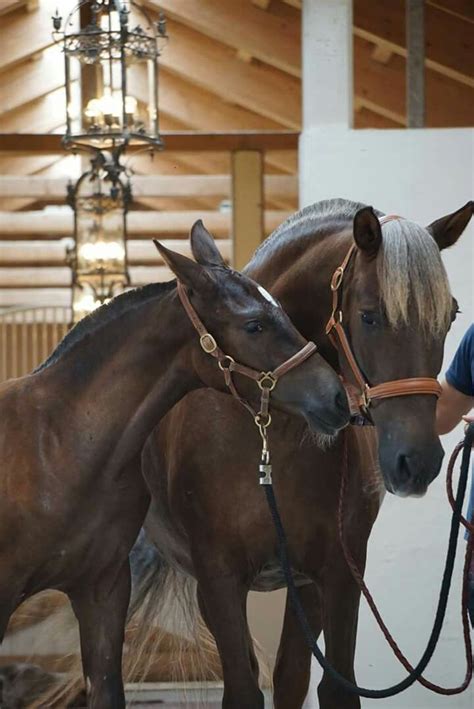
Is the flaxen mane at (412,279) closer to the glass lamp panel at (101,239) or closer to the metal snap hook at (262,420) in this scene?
the metal snap hook at (262,420)

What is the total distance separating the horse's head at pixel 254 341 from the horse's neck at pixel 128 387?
0.07m

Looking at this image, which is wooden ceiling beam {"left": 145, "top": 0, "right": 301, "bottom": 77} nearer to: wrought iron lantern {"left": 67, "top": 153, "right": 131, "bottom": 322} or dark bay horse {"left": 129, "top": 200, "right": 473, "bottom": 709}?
wrought iron lantern {"left": 67, "top": 153, "right": 131, "bottom": 322}

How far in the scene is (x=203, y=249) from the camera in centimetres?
309

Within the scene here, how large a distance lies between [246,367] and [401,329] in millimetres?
345

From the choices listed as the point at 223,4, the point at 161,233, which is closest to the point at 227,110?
the point at 161,233

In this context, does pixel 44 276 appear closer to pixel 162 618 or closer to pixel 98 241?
pixel 98 241

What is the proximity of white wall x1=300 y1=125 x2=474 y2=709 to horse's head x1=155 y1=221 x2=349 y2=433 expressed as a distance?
183 centimetres

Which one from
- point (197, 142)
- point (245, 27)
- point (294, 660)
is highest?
point (245, 27)

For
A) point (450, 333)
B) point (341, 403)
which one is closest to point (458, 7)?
point (450, 333)

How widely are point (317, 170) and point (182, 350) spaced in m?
1.87

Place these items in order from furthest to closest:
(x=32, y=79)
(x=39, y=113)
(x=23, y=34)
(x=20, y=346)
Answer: (x=39, y=113) → (x=32, y=79) → (x=23, y=34) → (x=20, y=346)

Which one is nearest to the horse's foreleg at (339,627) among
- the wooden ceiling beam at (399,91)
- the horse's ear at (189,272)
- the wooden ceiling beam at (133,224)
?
the horse's ear at (189,272)

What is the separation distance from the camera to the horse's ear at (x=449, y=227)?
3127 millimetres

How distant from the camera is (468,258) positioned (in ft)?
15.8
